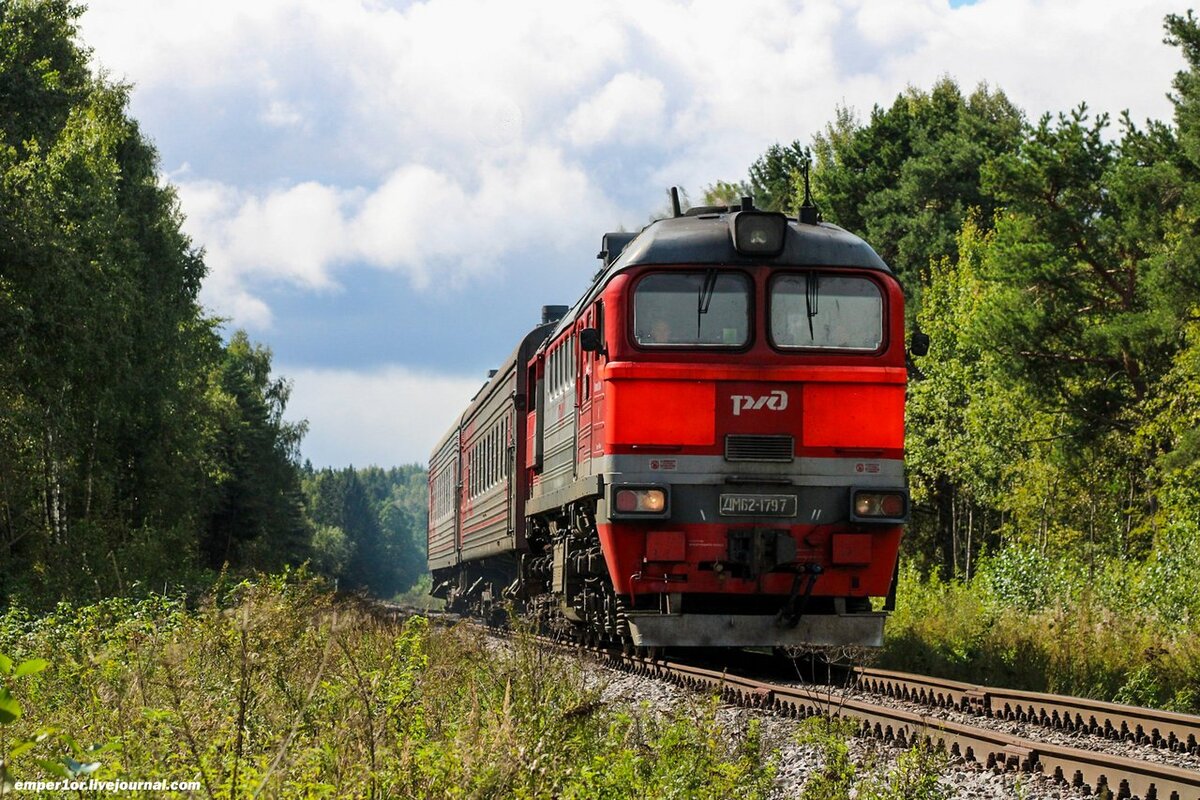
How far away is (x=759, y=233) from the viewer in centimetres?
1132

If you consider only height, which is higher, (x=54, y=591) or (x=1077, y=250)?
(x=1077, y=250)

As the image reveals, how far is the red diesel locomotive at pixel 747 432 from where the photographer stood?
11.0 m

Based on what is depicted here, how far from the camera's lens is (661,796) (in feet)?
18.1

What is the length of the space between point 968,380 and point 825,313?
25.5 meters

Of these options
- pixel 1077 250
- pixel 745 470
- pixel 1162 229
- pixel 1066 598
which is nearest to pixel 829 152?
pixel 1077 250

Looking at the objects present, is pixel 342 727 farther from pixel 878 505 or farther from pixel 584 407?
pixel 584 407

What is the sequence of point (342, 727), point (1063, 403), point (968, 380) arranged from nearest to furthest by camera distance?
1. point (342, 727)
2. point (1063, 403)
3. point (968, 380)

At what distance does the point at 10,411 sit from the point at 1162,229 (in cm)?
1971

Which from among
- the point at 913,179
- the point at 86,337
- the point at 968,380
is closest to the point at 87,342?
the point at 86,337

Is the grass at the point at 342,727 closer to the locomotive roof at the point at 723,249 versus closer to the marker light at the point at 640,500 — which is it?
the marker light at the point at 640,500

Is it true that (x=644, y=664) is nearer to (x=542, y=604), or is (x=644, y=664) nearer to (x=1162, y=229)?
(x=542, y=604)

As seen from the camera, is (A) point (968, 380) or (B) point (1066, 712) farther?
(A) point (968, 380)

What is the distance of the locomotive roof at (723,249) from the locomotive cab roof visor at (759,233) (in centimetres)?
6

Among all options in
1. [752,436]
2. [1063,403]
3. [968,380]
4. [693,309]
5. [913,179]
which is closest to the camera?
[752,436]
